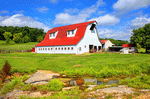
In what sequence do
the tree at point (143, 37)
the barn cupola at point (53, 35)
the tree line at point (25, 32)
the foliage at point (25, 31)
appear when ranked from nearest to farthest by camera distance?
the tree at point (143, 37) < the barn cupola at point (53, 35) < the tree line at point (25, 32) < the foliage at point (25, 31)

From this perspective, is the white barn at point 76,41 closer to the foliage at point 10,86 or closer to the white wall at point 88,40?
the white wall at point 88,40

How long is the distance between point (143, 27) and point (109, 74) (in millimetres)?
28385

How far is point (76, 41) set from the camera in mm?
30109

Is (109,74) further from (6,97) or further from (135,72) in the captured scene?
(6,97)

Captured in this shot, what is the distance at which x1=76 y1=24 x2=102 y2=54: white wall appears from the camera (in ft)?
101

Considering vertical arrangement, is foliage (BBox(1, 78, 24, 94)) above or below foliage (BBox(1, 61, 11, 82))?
below

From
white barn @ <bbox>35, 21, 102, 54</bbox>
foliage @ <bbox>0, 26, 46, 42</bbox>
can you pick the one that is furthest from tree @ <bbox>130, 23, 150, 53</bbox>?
foliage @ <bbox>0, 26, 46, 42</bbox>

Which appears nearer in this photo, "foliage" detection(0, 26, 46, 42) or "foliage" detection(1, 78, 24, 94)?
"foliage" detection(1, 78, 24, 94)

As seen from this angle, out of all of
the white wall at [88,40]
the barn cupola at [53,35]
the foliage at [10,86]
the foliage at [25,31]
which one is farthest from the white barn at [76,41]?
the foliage at [25,31]

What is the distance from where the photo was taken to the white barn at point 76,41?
30.5 m

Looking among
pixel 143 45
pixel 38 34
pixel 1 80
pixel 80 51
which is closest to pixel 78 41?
pixel 80 51

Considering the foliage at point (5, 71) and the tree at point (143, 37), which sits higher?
the tree at point (143, 37)

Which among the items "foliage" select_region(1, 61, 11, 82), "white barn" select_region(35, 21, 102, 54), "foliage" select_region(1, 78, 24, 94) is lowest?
"foliage" select_region(1, 78, 24, 94)

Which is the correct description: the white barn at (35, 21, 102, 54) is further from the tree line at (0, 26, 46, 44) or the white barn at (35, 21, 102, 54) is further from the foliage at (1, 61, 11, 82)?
the tree line at (0, 26, 46, 44)
